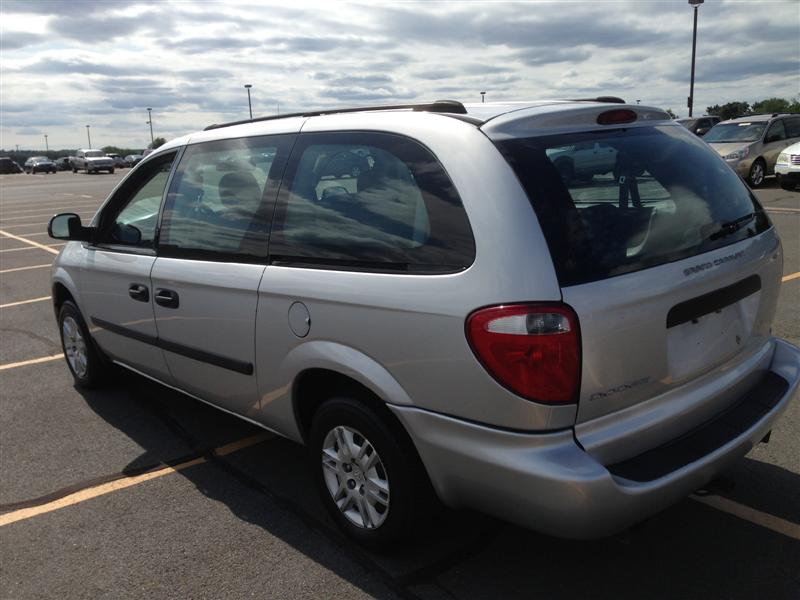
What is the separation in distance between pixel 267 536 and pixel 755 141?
685 inches

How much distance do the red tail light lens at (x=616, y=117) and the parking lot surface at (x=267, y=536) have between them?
147 centimetres

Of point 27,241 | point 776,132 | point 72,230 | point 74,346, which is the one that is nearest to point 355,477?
point 72,230

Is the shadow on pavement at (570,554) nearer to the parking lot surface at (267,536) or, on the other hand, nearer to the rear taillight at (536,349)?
the parking lot surface at (267,536)

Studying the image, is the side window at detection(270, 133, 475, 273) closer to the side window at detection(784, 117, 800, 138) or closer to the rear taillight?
the rear taillight

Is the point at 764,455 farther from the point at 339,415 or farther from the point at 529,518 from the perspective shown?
the point at 339,415

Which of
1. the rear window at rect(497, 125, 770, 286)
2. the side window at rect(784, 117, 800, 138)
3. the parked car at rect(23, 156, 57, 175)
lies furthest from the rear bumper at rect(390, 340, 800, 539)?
the parked car at rect(23, 156, 57, 175)

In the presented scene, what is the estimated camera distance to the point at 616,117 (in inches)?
111

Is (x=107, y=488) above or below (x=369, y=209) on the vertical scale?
below

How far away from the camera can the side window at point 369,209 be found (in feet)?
8.31

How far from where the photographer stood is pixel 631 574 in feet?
9.02

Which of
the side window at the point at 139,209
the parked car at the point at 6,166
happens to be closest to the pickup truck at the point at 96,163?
the parked car at the point at 6,166

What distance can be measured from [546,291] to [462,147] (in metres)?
0.63

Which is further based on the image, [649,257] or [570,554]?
[570,554]

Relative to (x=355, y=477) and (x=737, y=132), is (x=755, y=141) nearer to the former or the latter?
(x=737, y=132)
